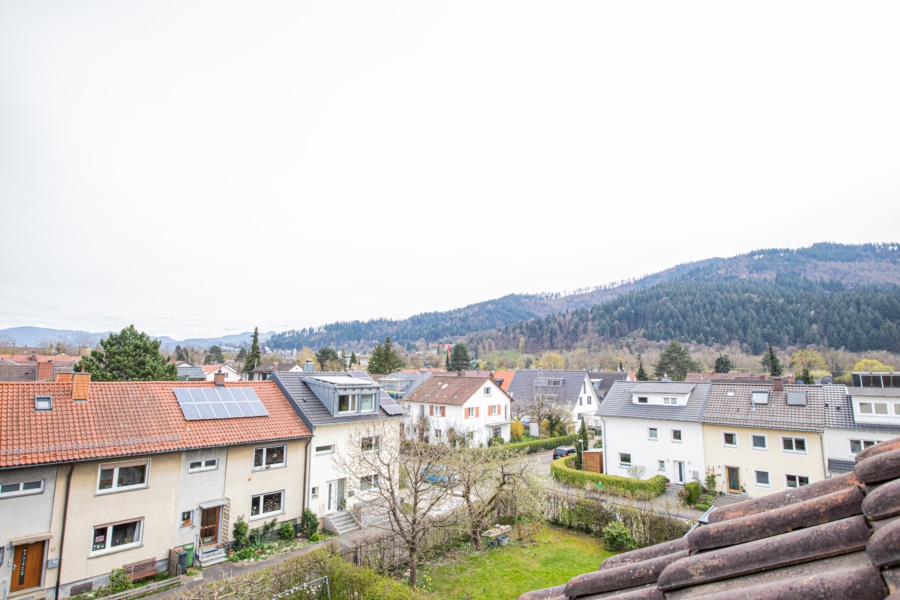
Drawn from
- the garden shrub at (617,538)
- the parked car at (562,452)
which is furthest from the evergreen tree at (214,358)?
the garden shrub at (617,538)

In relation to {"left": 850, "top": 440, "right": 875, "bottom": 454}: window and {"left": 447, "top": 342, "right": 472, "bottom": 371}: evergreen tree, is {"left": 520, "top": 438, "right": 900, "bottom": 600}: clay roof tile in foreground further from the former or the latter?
{"left": 447, "top": 342, "right": 472, "bottom": 371}: evergreen tree

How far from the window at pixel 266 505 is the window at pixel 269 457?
131 centimetres

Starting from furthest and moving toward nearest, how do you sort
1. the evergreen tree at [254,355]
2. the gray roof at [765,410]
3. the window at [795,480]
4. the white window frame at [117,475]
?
1. the evergreen tree at [254,355]
2. the gray roof at [765,410]
3. the window at [795,480]
4. the white window frame at [117,475]

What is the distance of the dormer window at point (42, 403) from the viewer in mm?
17277

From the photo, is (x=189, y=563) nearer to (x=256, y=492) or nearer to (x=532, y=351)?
(x=256, y=492)

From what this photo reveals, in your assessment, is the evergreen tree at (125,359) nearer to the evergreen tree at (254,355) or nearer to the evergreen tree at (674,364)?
the evergreen tree at (254,355)

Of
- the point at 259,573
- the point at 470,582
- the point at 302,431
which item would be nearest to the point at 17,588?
the point at 259,573

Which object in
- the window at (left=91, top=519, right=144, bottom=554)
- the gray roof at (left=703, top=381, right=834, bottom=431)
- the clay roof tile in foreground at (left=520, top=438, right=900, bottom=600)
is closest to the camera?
the clay roof tile in foreground at (left=520, top=438, right=900, bottom=600)

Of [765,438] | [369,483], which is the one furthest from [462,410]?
[765,438]

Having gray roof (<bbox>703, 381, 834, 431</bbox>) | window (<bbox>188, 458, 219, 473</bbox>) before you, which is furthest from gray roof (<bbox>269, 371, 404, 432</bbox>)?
gray roof (<bbox>703, 381, 834, 431</bbox>)

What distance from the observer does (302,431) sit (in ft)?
74.3

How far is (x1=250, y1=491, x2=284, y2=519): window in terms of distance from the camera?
20.6 m

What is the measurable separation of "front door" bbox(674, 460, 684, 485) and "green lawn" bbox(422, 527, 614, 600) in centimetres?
1159

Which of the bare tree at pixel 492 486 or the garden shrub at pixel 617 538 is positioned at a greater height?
the bare tree at pixel 492 486
